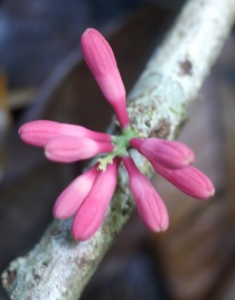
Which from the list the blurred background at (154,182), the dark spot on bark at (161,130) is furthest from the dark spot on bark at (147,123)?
the blurred background at (154,182)

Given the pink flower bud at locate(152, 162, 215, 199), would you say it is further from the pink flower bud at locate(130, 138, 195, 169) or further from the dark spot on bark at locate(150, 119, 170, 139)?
the dark spot on bark at locate(150, 119, 170, 139)

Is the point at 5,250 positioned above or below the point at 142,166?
above

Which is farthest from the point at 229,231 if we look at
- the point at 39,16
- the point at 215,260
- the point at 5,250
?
the point at 39,16

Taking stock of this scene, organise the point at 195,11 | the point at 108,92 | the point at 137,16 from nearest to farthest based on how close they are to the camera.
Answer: the point at 108,92
the point at 195,11
the point at 137,16

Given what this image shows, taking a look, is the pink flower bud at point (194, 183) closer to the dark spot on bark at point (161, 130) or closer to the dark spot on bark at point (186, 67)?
the dark spot on bark at point (161, 130)

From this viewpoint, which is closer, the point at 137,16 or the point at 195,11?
the point at 195,11

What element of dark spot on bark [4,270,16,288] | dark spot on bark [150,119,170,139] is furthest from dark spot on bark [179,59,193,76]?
dark spot on bark [4,270,16,288]

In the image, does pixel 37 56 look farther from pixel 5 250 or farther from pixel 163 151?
pixel 163 151
